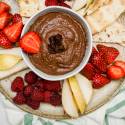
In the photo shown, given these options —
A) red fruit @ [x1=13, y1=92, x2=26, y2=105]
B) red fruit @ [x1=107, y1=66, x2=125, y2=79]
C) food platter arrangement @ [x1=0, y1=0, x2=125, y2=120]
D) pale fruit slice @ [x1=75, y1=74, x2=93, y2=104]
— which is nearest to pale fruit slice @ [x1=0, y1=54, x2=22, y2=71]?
food platter arrangement @ [x1=0, y1=0, x2=125, y2=120]

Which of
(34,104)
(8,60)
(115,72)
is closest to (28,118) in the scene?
(34,104)

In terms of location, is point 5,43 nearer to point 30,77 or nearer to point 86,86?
point 30,77

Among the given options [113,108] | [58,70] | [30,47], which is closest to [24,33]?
[30,47]

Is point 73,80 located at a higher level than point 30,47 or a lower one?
lower

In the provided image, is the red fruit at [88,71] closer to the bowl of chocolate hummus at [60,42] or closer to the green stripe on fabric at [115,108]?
the bowl of chocolate hummus at [60,42]

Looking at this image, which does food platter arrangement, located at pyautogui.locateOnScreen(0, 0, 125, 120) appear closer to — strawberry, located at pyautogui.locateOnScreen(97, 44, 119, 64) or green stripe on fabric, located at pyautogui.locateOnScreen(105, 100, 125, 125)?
strawberry, located at pyautogui.locateOnScreen(97, 44, 119, 64)

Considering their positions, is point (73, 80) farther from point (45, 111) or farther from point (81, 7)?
point (81, 7)
